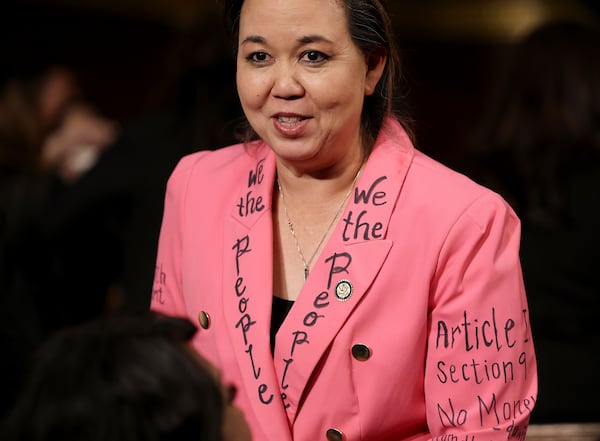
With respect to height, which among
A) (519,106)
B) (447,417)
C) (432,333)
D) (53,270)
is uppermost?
(519,106)

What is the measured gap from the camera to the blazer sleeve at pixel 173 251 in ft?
7.53

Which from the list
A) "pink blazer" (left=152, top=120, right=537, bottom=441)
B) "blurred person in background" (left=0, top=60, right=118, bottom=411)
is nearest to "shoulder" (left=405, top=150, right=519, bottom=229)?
"pink blazer" (left=152, top=120, right=537, bottom=441)

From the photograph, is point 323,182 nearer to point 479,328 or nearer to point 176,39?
point 479,328

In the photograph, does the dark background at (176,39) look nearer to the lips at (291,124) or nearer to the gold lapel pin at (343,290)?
the lips at (291,124)

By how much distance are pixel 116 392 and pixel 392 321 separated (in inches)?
27.0

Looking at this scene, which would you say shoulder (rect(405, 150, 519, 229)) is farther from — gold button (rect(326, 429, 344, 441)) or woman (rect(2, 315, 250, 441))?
woman (rect(2, 315, 250, 441))

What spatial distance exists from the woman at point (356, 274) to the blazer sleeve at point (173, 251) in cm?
8

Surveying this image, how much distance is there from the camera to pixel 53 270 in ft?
12.8

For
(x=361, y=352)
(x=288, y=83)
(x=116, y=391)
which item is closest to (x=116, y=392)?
(x=116, y=391)

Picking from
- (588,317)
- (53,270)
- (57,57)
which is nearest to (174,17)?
(57,57)

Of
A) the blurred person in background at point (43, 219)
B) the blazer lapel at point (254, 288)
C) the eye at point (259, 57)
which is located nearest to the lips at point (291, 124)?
the eye at point (259, 57)

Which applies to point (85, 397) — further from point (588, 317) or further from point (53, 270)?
point (53, 270)

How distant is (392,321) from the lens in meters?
2.03

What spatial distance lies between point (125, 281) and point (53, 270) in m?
0.53
